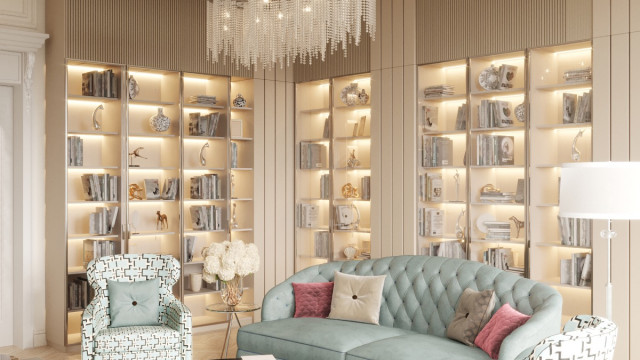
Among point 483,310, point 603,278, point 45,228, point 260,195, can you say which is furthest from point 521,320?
point 45,228

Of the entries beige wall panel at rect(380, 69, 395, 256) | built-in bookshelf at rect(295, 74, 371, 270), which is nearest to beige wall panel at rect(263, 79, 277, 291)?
built-in bookshelf at rect(295, 74, 371, 270)

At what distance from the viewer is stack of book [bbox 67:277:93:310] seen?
6352 millimetres

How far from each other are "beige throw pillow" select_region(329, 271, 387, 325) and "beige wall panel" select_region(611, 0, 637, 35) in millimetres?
2547

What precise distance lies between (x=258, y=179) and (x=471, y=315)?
3.53m

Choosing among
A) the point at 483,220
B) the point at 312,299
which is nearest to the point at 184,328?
the point at 312,299

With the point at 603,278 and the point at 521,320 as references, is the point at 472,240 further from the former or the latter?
the point at 521,320

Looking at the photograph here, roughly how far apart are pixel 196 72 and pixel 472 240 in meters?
3.21

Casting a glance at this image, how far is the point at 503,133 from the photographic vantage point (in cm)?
623

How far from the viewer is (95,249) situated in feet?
21.3

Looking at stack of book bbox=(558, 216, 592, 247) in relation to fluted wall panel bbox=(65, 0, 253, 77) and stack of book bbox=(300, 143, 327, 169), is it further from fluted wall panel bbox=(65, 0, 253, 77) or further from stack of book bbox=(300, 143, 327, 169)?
fluted wall panel bbox=(65, 0, 253, 77)

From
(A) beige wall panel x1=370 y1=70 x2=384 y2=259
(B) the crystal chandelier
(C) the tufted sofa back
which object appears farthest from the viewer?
(A) beige wall panel x1=370 y1=70 x2=384 y2=259

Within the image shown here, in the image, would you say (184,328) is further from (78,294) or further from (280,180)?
(280,180)

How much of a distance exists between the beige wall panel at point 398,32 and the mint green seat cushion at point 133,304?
3.12 metres

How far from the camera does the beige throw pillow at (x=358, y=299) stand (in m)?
5.32
